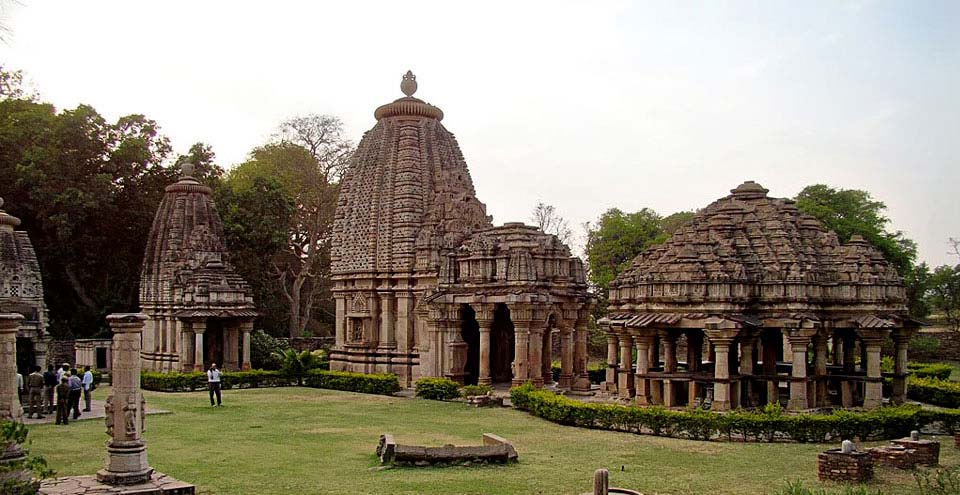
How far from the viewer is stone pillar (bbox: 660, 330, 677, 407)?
20109mm

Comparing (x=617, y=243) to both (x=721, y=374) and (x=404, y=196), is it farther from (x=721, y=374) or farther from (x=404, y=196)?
(x=721, y=374)

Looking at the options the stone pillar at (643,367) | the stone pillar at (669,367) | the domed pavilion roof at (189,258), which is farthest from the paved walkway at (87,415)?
the stone pillar at (669,367)

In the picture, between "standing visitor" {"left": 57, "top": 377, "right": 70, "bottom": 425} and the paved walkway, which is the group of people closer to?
"standing visitor" {"left": 57, "top": 377, "right": 70, "bottom": 425}

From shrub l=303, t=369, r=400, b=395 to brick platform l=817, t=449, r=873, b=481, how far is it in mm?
16049

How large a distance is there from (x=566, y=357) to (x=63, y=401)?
1343 cm

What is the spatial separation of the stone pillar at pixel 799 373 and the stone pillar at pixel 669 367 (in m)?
2.50

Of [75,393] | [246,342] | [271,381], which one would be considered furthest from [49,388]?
[246,342]

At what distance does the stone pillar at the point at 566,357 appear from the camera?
84.7 feet

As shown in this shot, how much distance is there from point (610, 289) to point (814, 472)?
9.08 meters

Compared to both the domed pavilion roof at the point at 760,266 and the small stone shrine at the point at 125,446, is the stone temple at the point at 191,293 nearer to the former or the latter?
the domed pavilion roof at the point at 760,266

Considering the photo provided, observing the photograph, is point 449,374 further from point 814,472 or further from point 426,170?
point 814,472

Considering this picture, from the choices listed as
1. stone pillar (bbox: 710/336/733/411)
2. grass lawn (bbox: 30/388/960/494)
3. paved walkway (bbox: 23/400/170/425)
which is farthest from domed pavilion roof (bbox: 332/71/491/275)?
stone pillar (bbox: 710/336/733/411)

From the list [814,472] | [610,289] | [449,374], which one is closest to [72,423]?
[449,374]

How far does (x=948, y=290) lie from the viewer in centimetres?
4688
